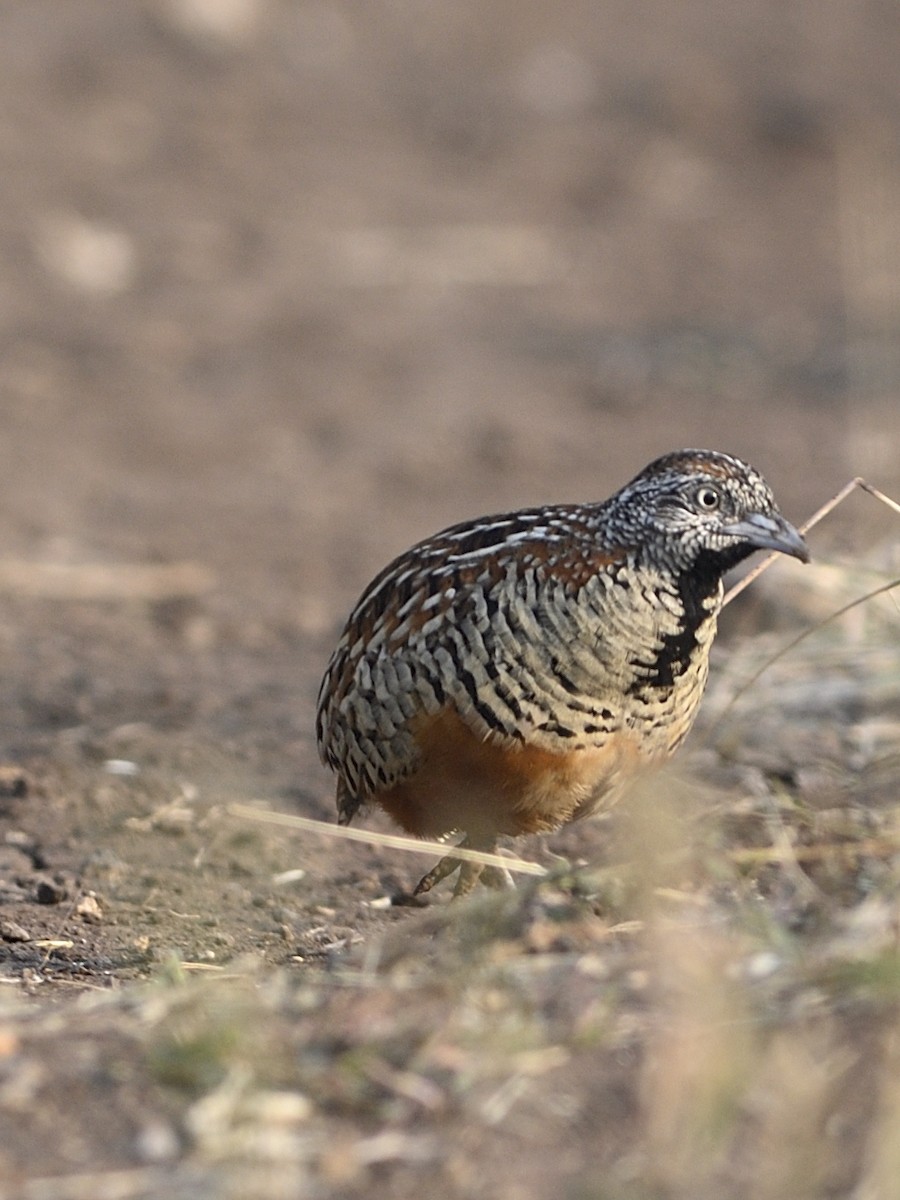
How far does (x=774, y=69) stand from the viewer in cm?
1831

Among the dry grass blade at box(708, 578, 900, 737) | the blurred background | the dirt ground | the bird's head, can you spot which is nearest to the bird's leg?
the dirt ground

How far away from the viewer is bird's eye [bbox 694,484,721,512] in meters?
4.66

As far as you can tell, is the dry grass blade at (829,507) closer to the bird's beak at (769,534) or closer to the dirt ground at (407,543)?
the bird's beak at (769,534)

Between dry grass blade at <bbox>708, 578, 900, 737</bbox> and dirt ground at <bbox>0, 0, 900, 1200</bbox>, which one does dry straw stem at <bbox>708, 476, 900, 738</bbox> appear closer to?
dry grass blade at <bbox>708, 578, 900, 737</bbox>

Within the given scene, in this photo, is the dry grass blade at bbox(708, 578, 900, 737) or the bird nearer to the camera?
the bird

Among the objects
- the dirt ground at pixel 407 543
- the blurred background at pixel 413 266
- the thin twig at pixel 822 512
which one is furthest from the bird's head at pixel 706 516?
the blurred background at pixel 413 266

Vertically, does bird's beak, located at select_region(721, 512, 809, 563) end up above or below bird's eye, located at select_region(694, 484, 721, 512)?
below

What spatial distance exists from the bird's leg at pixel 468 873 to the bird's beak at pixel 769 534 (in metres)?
1.09

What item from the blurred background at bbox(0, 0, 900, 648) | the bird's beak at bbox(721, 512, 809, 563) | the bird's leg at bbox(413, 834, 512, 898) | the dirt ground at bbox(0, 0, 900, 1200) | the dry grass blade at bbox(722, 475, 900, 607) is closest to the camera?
the dirt ground at bbox(0, 0, 900, 1200)

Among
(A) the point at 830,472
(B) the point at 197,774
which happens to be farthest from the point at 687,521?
(A) the point at 830,472

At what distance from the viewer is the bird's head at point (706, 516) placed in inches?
183

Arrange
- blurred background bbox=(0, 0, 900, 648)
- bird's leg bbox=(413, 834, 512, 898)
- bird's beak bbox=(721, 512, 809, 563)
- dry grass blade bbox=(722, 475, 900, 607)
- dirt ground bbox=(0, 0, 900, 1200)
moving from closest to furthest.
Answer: dirt ground bbox=(0, 0, 900, 1200) → bird's beak bbox=(721, 512, 809, 563) → dry grass blade bbox=(722, 475, 900, 607) → bird's leg bbox=(413, 834, 512, 898) → blurred background bbox=(0, 0, 900, 648)

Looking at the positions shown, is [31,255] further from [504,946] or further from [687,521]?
[504,946]

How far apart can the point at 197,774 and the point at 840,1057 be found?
3.27 m
